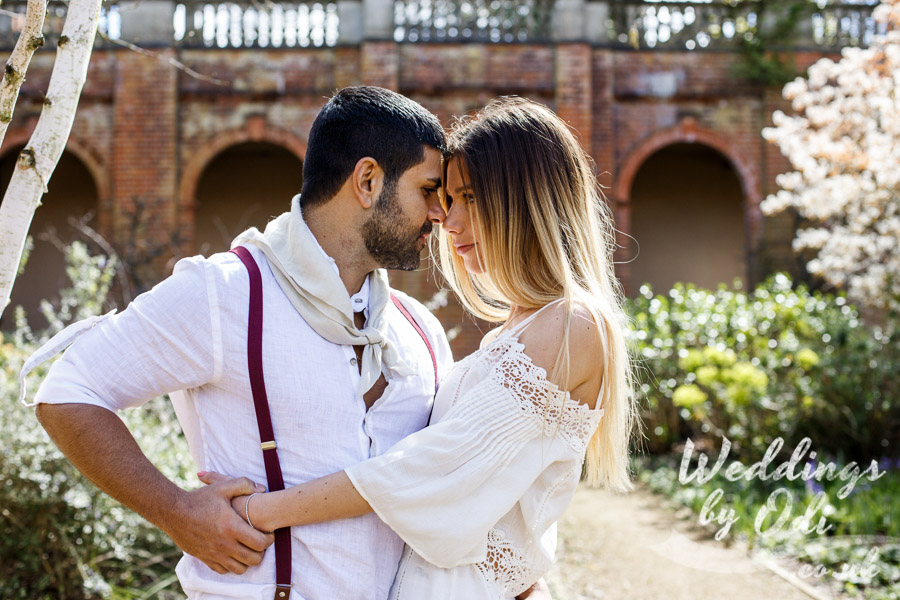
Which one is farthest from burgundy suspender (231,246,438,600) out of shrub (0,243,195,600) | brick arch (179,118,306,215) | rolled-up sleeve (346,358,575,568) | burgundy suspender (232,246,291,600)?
brick arch (179,118,306,215)

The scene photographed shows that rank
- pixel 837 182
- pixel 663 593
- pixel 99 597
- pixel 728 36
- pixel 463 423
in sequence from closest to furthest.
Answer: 1. pixel 463 423
2. pixel 99 597
3. pixel 663 593
4. pixel 837 182
5. pixel 728 36

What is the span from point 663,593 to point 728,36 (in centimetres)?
922

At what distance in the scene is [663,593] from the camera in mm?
5086

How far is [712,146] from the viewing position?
12.0 meters

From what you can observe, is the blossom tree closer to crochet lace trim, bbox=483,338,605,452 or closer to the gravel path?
the gravel path

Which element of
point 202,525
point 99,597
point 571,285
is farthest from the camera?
point 99,597

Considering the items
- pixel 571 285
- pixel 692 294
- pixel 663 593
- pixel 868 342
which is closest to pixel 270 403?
pixel 571 285

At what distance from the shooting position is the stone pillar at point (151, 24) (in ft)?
37.1

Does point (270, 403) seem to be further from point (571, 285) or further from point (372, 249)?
point (571, 285)

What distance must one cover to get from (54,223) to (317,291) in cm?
1310

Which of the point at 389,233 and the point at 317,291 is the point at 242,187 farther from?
the point at 317,291

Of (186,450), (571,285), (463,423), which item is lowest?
(186,450)

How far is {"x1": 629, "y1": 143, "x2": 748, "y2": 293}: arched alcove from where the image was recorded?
14.0 meters

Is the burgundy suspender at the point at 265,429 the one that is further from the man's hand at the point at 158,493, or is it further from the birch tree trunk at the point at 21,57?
the birch tree trunk at the point at 21,57
